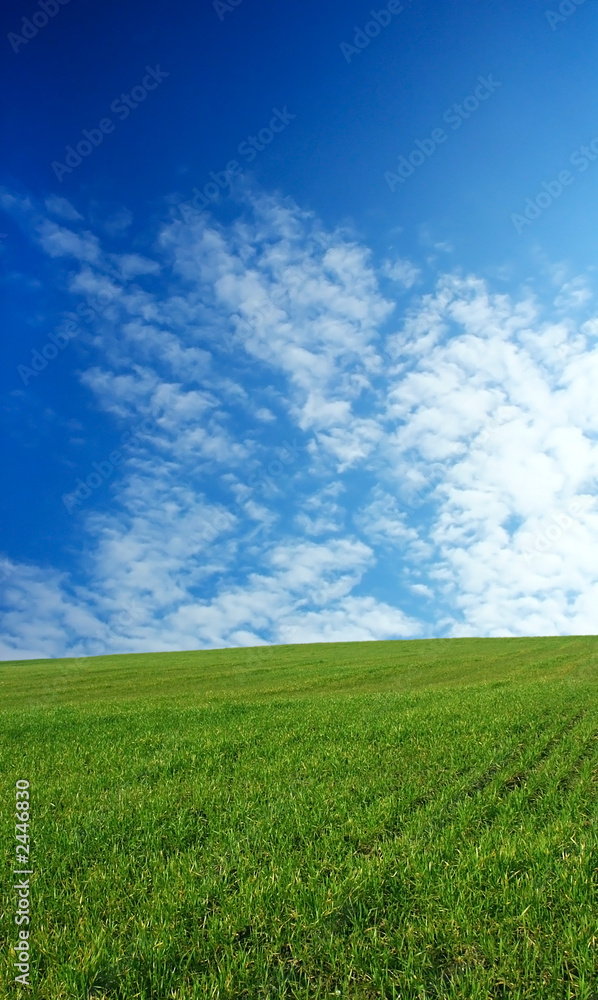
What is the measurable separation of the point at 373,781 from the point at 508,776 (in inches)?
96.3

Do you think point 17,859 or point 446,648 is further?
point 446,648

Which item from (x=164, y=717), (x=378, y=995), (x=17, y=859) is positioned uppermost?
(x=164, y=717)

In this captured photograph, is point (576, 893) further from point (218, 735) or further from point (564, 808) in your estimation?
point (218, 735)

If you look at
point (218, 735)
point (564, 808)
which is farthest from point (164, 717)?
point (564, 808)

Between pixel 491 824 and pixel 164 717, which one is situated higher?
pixel 164 717

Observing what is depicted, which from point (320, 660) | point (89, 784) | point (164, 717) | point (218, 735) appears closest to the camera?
point (89, 784)

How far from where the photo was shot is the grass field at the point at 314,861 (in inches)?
191

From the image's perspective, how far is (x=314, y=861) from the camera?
6.58 m

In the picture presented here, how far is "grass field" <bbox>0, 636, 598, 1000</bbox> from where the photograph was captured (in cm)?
484

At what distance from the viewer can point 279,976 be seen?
4785 millimetres

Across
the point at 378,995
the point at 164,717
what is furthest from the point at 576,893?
the point at 164,717

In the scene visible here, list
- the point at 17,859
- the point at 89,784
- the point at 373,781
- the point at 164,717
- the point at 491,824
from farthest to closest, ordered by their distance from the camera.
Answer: the point at 164,717, the point at 89,784, the point at 373,781, the point at 491,824, the point at 17,859

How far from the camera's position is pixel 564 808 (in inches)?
328

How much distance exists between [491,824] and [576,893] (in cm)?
189
